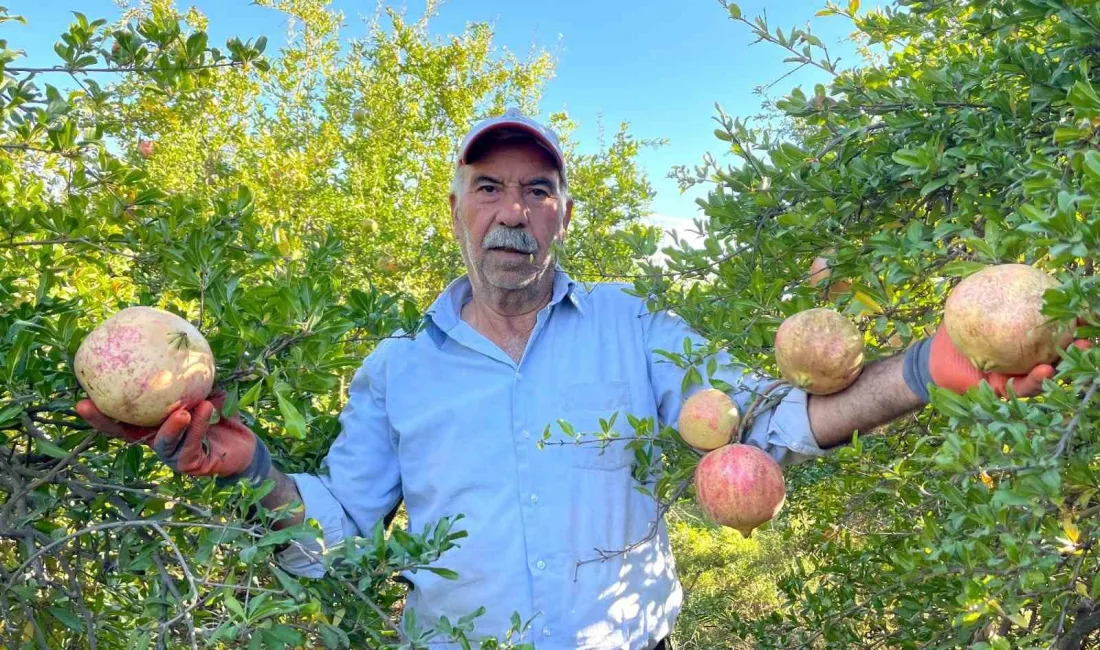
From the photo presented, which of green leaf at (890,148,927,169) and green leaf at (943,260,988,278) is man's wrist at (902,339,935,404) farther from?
green leaf at (890,148,927,169)

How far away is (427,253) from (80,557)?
17.8 ft

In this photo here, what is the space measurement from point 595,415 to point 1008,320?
4.10 ft

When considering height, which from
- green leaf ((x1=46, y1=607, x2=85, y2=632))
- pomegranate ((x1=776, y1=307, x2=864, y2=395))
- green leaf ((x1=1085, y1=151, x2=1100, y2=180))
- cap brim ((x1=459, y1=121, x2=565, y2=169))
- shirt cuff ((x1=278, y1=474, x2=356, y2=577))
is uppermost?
cap brim ((x1=459, y1=121, x2=565, y2=169))

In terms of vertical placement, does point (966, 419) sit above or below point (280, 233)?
below

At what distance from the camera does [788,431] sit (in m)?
1.74

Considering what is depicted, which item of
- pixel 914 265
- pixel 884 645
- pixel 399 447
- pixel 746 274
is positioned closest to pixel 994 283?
pixel 914 265

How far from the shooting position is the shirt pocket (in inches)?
85.8

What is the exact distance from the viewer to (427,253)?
703 centimetres

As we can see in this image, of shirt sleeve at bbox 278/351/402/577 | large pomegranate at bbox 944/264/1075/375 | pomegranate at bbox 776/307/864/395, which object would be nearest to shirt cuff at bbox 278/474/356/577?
shirt sleeve at bbox 278/351/402/577

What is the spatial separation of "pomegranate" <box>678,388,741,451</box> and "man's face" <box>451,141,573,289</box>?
32.0 inches

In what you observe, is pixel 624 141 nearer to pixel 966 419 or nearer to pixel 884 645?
pixel 884 645

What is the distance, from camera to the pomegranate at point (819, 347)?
1485mm

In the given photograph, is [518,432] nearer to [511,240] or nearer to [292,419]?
[511,240]

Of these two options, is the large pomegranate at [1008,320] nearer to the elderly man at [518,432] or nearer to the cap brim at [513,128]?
the elderly man at [518,432]
